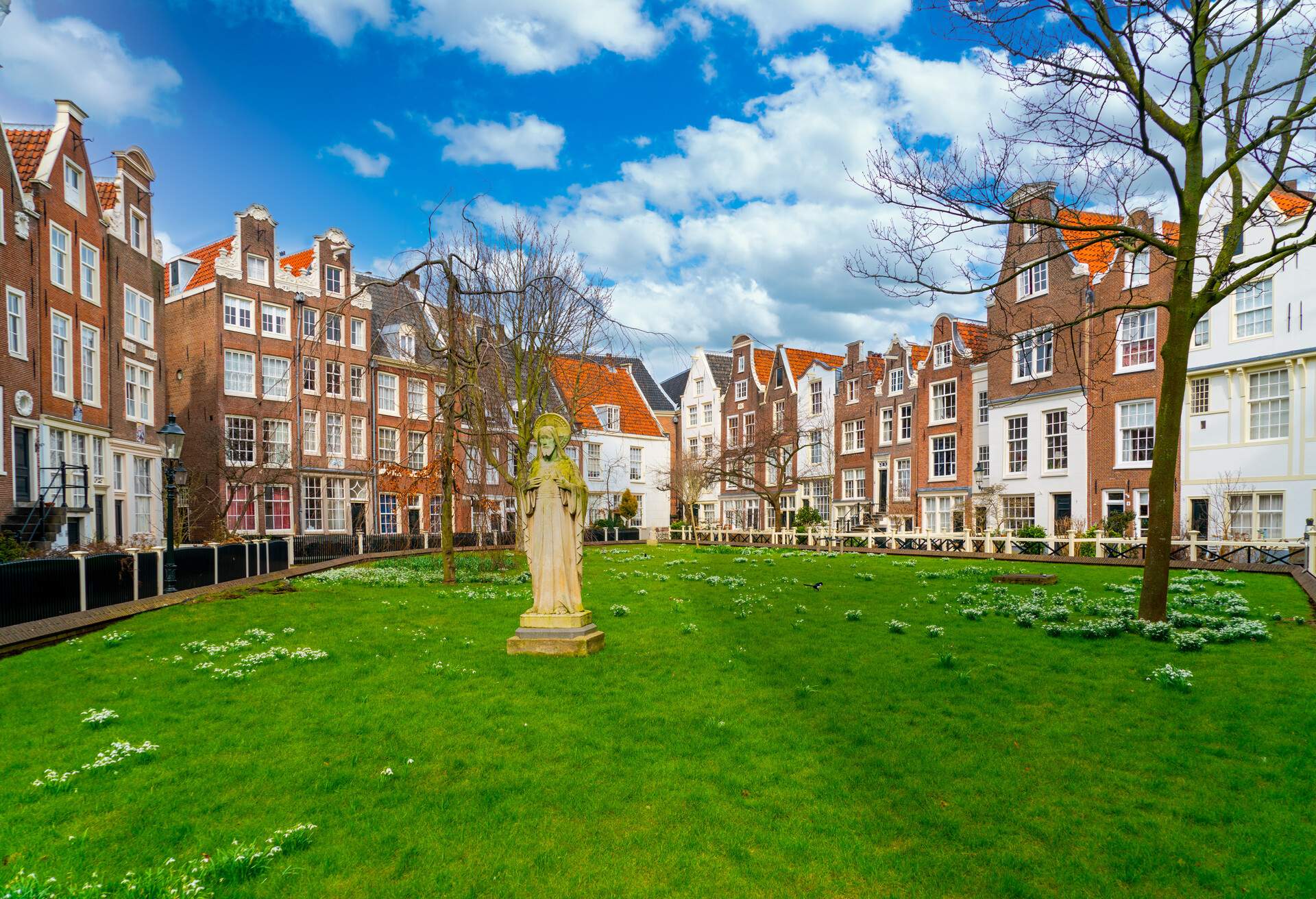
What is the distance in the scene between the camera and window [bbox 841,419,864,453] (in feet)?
183

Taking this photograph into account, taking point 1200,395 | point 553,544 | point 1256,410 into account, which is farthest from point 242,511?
point 1256,410

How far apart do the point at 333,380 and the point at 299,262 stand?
27.6 ft

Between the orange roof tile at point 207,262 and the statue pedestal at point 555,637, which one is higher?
the orange roof tile at point 207,262

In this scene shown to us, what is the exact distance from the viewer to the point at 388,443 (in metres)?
50.9

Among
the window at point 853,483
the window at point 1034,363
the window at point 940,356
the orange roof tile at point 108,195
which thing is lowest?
the window at point 853,483

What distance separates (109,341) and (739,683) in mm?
35674

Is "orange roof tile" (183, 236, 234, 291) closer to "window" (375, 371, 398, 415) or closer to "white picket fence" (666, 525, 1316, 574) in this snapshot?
"window" (375, 371, 398, 415)

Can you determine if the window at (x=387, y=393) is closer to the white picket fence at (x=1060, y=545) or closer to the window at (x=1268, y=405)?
the white picket fence at (x=1060, y=545)

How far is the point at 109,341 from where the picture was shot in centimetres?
3375

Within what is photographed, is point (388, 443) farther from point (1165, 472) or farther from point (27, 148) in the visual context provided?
point (1165, 472)

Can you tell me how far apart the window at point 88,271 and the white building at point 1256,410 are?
154ft

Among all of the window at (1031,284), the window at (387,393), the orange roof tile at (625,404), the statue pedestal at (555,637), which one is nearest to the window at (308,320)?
the window at (387,393)

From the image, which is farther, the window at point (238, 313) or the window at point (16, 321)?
the window at point (238, 313)

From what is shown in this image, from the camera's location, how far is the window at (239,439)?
139 ft
